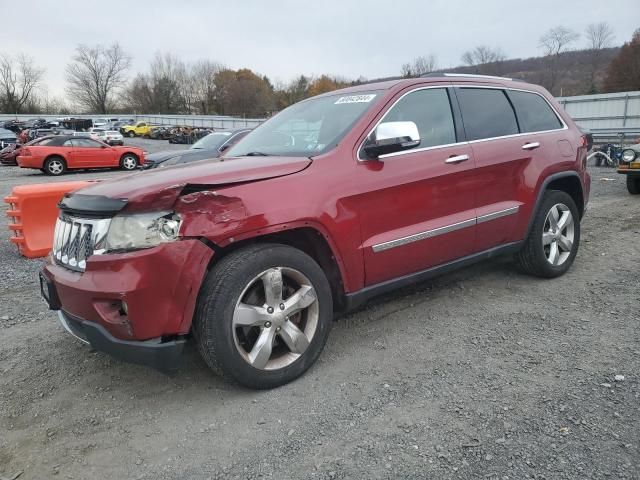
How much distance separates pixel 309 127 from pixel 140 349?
204cm

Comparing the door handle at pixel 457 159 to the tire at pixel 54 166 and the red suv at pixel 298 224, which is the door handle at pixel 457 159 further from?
the tire at pixel 54 166

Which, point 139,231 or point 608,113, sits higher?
point 608,113

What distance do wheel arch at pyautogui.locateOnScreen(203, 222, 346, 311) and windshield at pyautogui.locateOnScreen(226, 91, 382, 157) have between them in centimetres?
55

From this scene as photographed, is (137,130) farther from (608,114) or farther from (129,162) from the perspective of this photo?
(608,114)

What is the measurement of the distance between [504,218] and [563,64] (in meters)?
72.5

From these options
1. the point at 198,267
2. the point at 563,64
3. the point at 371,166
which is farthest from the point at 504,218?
the point at 563,64

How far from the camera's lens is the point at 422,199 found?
3477 millimetres

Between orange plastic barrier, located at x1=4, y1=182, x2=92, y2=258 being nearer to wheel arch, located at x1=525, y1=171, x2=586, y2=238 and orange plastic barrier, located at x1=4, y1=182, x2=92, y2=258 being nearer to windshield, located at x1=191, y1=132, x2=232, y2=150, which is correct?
windshield, located at x1=191, y1=132, x2=232, y2=150

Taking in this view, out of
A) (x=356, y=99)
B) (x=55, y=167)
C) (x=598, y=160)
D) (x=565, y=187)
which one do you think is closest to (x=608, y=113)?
(x=598, y=160)

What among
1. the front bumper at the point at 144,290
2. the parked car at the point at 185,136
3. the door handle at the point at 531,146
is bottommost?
the front bumper at the point at 144,290

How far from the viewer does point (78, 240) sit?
2.74 metres

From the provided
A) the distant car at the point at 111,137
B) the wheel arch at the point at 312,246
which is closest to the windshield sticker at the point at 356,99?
the wheel arch at the point at 312,246

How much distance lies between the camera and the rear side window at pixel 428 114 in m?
3.57

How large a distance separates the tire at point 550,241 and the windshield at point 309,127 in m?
2.00
